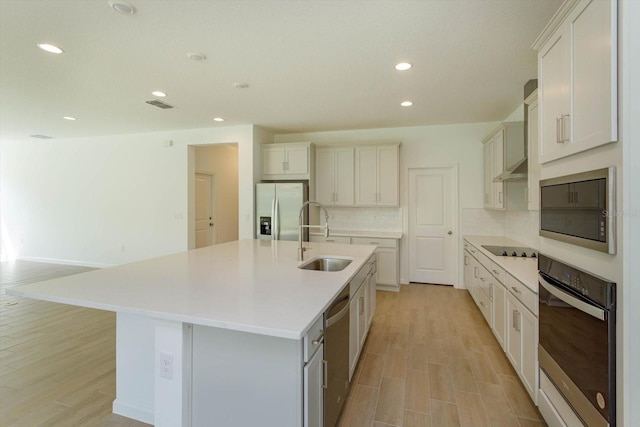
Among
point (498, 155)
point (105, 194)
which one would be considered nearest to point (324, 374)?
point (498, 155)

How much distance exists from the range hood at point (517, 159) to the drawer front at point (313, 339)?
106 inches

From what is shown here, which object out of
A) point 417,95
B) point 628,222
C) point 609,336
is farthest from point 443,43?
point 609,336

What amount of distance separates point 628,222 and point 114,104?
5.06 meters

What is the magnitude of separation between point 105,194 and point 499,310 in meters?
7.00

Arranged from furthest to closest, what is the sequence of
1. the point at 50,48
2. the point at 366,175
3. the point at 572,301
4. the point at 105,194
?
the point at 105,194 → the point at 366,175 → the point at 50,48 → the point at 572,301

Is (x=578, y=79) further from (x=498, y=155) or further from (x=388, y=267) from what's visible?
(x=388, y=267)

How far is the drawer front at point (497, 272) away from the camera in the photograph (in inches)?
98.6

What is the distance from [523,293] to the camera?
6.63 ft

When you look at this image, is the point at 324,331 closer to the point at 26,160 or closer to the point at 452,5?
the point at 452,5

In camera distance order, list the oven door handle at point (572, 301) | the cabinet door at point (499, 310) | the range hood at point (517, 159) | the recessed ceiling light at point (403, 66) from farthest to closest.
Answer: the range hood at point (517, 159)
the recessed ceiling light at point (403, 66)
the cabinet door at point (499, 310)
the oven door handle at point (572, 301)

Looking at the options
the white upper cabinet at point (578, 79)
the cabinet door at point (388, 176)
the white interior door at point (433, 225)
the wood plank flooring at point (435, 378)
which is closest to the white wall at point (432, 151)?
the white interior door at point (433, 225)

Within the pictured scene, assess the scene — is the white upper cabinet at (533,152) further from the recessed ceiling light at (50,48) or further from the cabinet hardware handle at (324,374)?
the recessed ceiling light at (50,48)

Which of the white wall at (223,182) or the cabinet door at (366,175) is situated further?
the white wall at (223,182)

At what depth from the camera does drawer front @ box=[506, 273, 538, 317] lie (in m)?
1.84
